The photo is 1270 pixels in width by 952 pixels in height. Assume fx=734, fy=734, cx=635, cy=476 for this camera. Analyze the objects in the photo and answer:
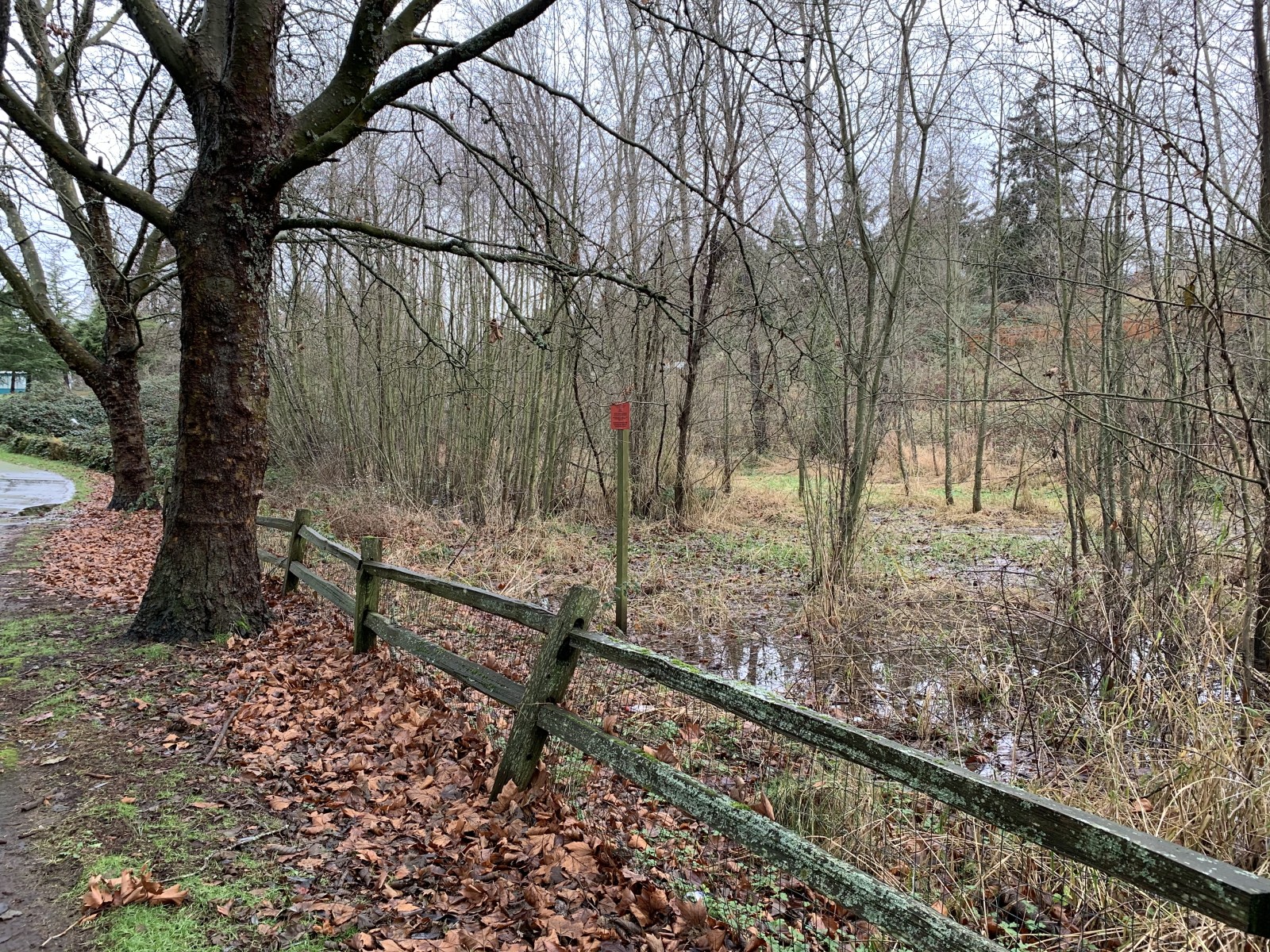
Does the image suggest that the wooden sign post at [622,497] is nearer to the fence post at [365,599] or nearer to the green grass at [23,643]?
the fence post at [365,599]

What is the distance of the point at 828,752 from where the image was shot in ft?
7.95

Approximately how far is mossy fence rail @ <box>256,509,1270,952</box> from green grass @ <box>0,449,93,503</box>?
676 inches

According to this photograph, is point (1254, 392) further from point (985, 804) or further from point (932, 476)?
point (932, 476)

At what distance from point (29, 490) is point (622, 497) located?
15.1 metres

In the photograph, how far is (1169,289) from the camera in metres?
5.06

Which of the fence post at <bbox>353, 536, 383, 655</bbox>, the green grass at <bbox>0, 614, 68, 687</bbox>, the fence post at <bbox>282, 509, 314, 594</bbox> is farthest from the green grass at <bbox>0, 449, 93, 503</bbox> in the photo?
the fence post at <bbox>353, 536, 383, 655</bbox>

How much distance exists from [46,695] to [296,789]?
7.70ft

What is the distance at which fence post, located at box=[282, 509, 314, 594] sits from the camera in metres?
7.28

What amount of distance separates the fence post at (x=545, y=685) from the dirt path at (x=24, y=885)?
5.67 ft

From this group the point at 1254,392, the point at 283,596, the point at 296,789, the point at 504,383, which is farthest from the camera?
the point at 504,383

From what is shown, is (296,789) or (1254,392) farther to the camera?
(1254,392)

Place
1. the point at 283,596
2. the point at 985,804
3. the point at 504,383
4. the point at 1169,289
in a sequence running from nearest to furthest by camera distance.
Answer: the point at 985,804
the point at 1169,289
the point at 283,596
the point at 504,383

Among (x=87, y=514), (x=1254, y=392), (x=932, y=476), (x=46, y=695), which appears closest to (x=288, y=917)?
(x=46, y=695)

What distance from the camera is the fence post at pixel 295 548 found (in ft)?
23.9
